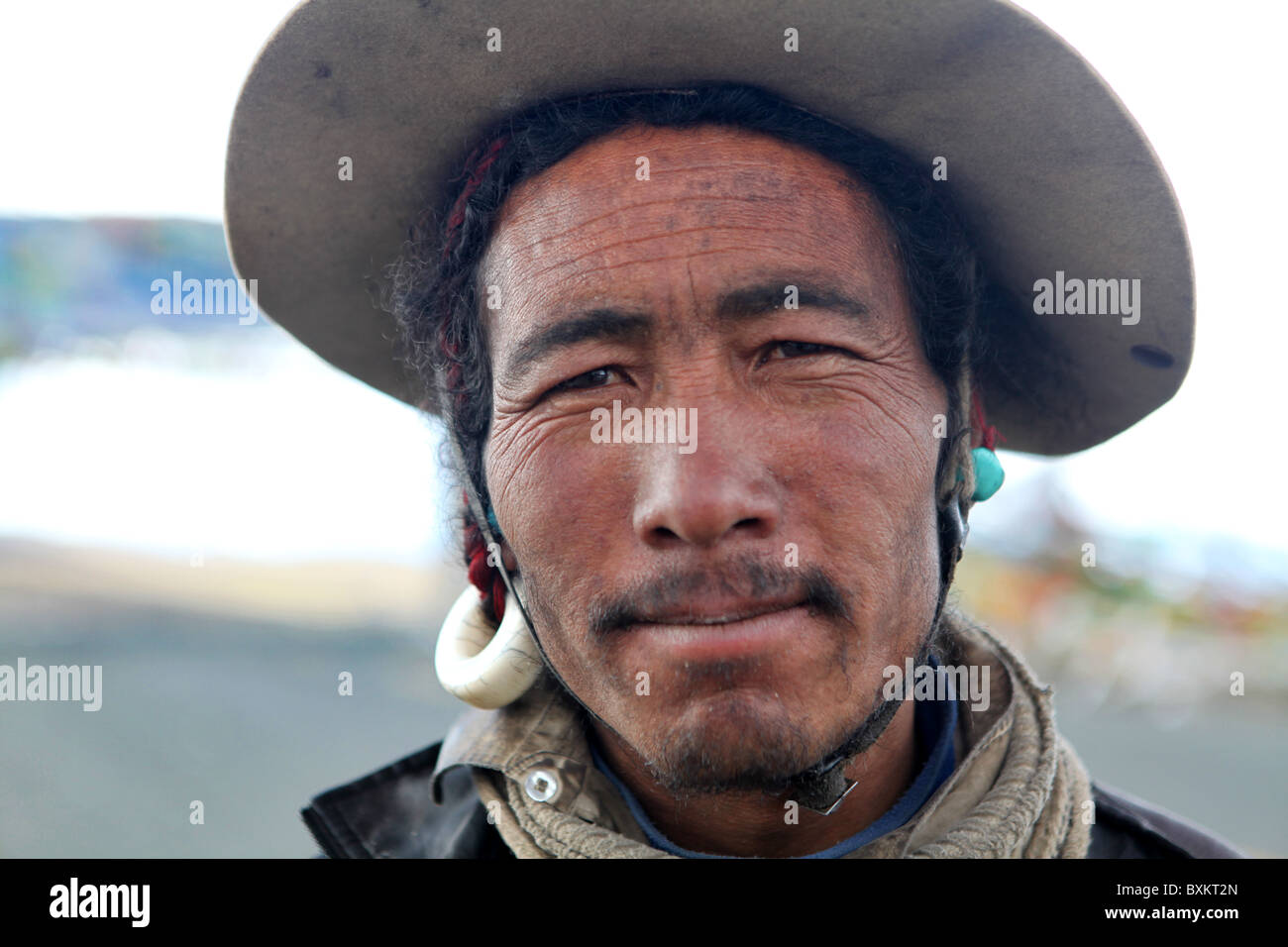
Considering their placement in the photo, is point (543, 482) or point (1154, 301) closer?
point (543, 482)

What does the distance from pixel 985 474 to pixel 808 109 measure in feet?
3.13

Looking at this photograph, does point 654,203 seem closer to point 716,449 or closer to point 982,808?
point 716,449

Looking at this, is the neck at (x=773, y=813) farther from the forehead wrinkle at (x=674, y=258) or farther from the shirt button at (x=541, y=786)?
the forehead wrinkle at (x=674, y=258)

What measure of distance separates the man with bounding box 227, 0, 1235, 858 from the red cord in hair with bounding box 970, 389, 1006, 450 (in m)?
0.02

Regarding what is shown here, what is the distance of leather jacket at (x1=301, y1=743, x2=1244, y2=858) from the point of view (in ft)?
8.04

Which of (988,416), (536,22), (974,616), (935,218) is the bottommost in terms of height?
(974,616)

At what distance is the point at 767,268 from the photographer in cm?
204

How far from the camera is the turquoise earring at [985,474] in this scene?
245 cm

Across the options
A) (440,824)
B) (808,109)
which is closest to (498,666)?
(440,824)

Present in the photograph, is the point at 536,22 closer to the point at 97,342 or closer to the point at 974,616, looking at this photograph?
the point at 974,616

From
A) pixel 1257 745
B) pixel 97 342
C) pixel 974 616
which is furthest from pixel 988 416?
pixel 97 342

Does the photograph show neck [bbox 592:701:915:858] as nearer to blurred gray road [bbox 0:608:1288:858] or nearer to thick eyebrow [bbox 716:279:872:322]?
thick eyebrow [bbox 716:279:872:322]

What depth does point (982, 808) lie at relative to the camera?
7.07 feet
